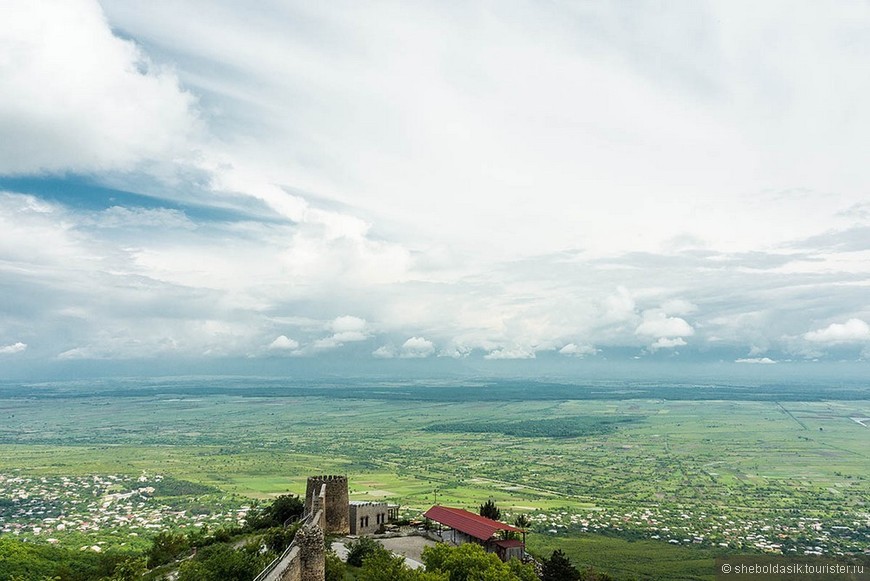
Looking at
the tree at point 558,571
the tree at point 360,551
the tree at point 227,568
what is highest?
the tree at point 227,568

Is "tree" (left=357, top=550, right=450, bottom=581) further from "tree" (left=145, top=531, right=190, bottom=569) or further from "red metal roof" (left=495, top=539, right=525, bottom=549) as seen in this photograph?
"tree" (left=145, top=531, right=190, bottom=569)

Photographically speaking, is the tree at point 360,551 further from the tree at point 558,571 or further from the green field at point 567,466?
the green field at point 567,466

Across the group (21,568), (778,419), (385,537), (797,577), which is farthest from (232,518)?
(778,419)

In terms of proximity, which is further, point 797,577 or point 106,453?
point 106,453

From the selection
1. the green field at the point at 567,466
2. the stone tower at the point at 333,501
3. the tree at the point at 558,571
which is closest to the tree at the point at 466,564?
the tree at the point at 558,571

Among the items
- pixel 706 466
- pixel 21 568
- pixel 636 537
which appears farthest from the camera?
pixel 706 466

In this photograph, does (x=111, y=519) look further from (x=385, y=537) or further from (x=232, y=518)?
(x=385, y=537)

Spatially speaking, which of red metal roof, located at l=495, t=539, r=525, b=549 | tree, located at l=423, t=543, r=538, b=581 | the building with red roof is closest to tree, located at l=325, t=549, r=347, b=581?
tree, located at l=423, t=543, r=538, b=581
